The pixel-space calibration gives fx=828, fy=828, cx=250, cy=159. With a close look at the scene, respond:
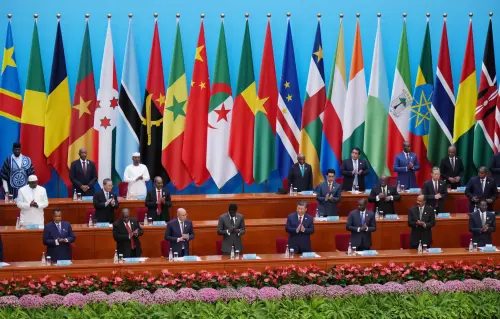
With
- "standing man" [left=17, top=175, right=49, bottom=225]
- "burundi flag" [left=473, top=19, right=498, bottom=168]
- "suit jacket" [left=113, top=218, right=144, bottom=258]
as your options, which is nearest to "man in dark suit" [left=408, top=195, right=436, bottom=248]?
"burundi flag" [left=473, top=19, right=498, bottom=168]

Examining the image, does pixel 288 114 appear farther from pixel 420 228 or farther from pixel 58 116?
pixel 58 116

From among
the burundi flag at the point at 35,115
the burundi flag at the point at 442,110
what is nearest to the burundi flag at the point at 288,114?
the burundi flag at the point at 442,110

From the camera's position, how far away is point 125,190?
50.5ft

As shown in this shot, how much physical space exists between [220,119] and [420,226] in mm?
4776

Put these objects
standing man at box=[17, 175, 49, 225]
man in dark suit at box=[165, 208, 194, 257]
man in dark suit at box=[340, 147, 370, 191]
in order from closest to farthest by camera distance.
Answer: man in dark suit at box=[165, 208, 194, 257] < standing man at box=[17, 175, 49, 225] < man in dark suit at box=[340, 147, 370, 191]

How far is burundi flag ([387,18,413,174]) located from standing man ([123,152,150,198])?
4.90m

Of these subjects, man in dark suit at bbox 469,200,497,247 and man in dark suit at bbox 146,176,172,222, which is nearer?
man in dark suit at bbox 469,200,497,247

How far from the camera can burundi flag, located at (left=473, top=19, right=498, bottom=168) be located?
16.4 meters

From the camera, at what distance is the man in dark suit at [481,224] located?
43.4 feet

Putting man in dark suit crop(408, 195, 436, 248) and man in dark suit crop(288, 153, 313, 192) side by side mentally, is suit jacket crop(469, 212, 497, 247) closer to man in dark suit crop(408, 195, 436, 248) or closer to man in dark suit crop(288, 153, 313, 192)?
man in dark suit crop(408, 195, 436, 248)

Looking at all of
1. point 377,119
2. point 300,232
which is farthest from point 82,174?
point 377,119

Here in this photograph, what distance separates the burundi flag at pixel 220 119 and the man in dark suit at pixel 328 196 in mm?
2298

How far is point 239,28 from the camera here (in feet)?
54.7

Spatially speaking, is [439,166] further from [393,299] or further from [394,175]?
[393,299]
